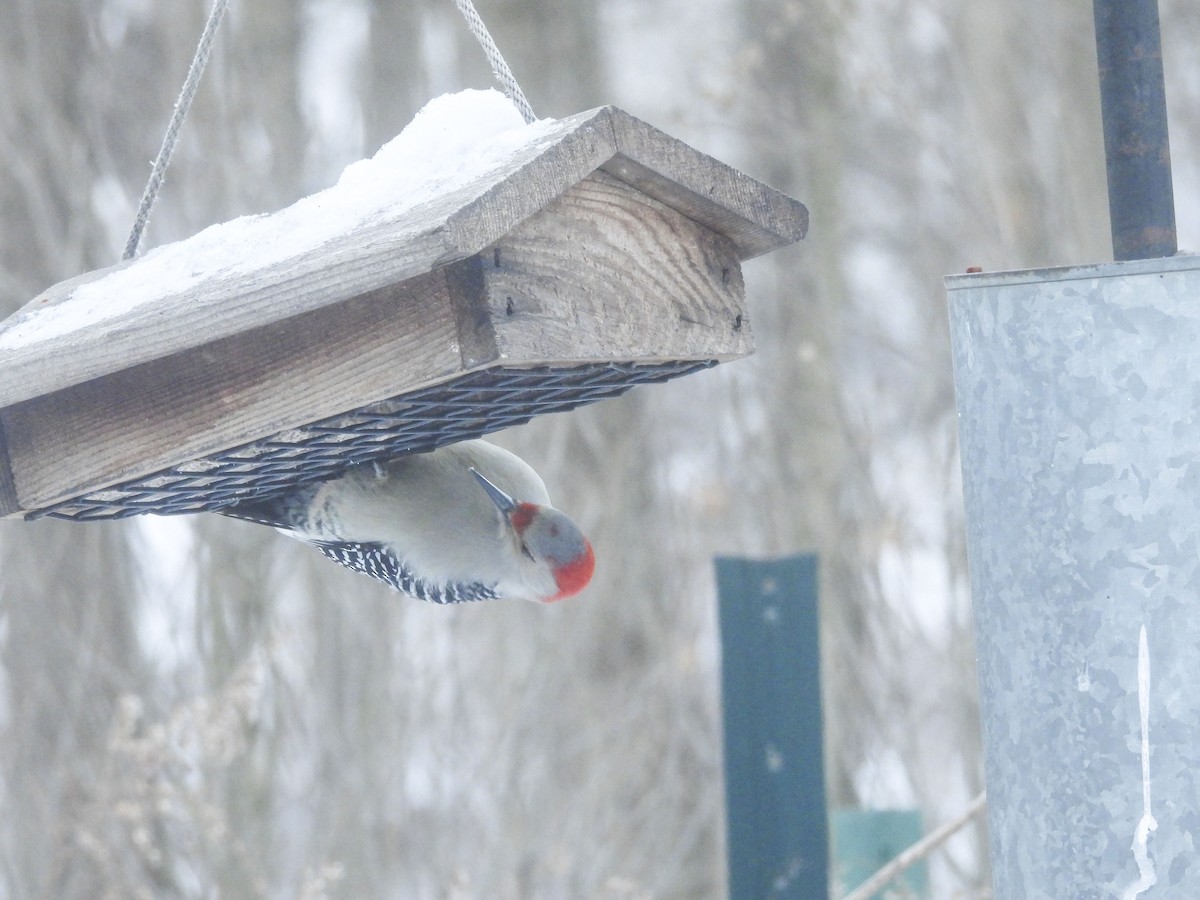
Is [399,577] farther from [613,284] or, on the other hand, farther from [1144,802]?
[1144,802]

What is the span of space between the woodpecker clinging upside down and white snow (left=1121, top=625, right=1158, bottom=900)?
142cm

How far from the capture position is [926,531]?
24.6 ft

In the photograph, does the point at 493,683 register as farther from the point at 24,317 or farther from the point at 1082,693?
the point at 1082,693

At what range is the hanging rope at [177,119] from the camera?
8.11 ft

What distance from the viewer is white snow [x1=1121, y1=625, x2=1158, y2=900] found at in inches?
64.8

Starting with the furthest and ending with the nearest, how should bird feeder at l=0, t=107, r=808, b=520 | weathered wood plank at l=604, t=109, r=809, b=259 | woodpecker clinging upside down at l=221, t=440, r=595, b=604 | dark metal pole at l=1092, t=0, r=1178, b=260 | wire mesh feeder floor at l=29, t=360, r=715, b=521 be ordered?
1. woodpecker clinging upside down at l=221, t=440, r=595, b=604
2. wire mesh feeder floor at l=29, t=360, r=715, b=521
3. weathered wood plank at l=604, t=109, r=809, b=259
4. bird feeder at l=0, t=107, r=808, b=520
5. dark metal pole at l=1092, t=0, r=1178, b=260

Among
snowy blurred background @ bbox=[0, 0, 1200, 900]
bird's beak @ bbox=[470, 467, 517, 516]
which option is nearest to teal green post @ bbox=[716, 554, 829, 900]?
bird's beak @ bbox=[470, 467, 517, 516]

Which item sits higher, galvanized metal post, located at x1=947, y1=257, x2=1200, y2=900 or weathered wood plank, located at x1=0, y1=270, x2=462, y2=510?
weathered wood plank, located at x1=0, y1=270, x2=462, y2=510

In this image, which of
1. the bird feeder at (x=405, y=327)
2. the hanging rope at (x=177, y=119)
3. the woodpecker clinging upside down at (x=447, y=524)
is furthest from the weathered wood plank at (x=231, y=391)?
the woodpecker clinging upside down at (x=447, y=524)

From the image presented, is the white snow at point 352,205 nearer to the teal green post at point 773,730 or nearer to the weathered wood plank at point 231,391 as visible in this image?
the weathered wood plank at point 231,391

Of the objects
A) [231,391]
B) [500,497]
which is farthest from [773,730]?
[231,391]

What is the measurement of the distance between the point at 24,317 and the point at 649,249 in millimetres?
1082

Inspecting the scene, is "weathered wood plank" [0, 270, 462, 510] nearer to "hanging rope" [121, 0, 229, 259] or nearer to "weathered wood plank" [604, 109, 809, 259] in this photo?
"weathered wood plank" [604, 109, 809, 259]

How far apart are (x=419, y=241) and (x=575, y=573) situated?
127cm
